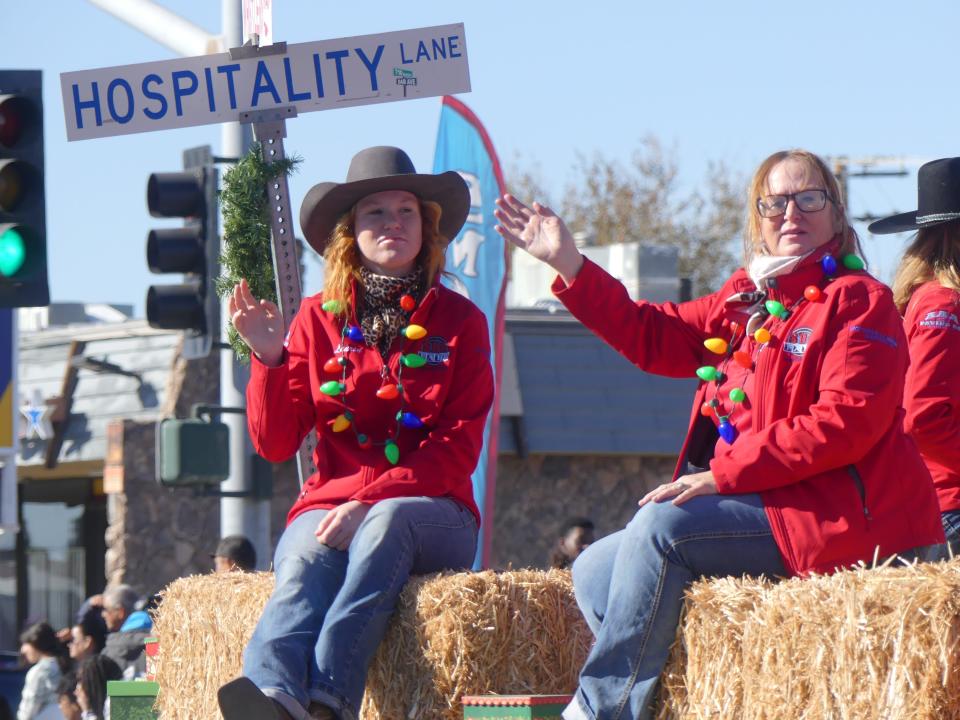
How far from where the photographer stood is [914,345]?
4996 mm

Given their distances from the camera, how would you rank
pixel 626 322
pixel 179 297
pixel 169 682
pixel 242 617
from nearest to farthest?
pixel 626 322, pixel 242 617, pixel 169 682, pixel 179 297

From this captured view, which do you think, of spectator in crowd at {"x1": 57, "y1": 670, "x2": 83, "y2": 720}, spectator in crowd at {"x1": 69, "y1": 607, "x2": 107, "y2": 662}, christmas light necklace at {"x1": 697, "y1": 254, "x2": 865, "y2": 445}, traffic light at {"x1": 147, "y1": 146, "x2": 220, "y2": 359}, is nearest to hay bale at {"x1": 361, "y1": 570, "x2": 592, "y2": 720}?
christmas light necklace at {"x1": 697, "y1": 254, "x2": 865, "y2": 445}

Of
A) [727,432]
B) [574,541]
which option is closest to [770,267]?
[727,432]

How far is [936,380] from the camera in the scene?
195 inches

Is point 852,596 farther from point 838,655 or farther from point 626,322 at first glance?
point 626,322

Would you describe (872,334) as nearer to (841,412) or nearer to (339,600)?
(841,412)

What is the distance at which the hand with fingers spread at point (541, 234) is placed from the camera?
4625 mm

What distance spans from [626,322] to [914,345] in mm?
943

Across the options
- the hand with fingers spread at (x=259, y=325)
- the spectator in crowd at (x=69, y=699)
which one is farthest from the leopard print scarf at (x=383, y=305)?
the spectator in crowd at (x=69, y=699)

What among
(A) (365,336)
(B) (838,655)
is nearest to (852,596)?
(B) (838,655)

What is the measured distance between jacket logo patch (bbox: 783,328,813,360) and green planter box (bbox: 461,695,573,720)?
1059 mm

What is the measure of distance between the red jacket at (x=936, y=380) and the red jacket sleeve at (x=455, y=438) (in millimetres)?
1317

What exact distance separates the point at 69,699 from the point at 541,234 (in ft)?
22.3

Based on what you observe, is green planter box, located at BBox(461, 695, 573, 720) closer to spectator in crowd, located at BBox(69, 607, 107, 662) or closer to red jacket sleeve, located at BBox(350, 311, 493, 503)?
red jacket sleeve, located at BBox(350, 311, 493, 503)
